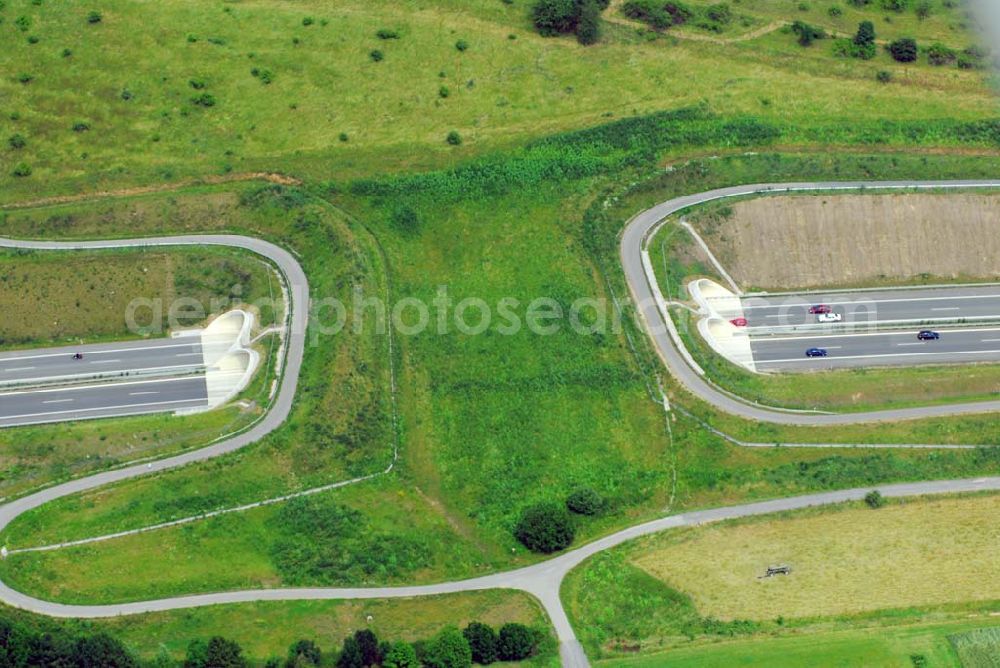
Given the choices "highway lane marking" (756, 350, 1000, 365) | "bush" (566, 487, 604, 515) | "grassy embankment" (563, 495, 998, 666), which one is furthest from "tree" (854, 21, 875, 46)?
"bush" (566, 487, 604, 515)

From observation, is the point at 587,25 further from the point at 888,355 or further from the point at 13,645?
the point at 13,645

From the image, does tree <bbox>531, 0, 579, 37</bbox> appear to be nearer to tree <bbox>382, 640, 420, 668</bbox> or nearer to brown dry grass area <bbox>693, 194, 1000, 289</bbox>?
brown dry grass area <bbox>693, 194, 1000, 289</bbox>

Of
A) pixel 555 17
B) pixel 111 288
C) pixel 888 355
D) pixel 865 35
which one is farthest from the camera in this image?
pixel 865 35

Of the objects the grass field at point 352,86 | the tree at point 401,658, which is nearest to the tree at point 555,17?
the grass field at point 352,86

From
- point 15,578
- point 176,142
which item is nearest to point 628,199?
point 176,142

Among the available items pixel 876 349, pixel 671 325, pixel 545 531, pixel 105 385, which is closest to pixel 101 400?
pixel 105 385

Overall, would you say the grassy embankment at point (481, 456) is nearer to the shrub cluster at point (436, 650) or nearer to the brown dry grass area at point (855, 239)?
the shrub cluster at point (436, 650)
